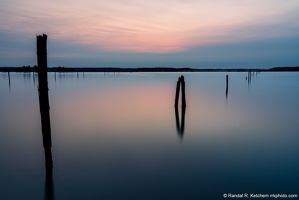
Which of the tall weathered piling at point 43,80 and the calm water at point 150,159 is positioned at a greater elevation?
the tall weathered piling at point 43,80

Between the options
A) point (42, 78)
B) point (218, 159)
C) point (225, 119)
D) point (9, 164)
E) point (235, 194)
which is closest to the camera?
point (235, 194)

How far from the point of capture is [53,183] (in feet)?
19.0

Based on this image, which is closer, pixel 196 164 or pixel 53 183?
pixel 53 183

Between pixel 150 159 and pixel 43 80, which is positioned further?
pixel 150 159

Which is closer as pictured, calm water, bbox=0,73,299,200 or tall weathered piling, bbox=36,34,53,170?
calm water, bbox=0,73,299,200

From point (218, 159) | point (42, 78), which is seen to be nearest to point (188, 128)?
point (218, 159)

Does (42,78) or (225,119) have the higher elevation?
(42,78)

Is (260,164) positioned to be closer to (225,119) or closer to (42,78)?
(42,78)

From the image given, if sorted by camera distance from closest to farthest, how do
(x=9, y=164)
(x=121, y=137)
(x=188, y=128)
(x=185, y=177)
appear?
1. (x=185, y=177)
2. (x=9, y=164)
3. (x=121, y=137)
4. (x=188, y=128)

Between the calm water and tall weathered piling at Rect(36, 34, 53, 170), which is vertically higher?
tall weathered piling at Rect(36, 34, 53, 170)

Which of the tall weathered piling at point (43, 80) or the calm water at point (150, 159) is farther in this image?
the tall weathered piling at point (43, 80)

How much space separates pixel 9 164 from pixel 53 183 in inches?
72.3

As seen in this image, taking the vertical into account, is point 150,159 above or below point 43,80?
below

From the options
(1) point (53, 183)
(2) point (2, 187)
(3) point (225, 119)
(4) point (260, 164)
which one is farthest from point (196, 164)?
(3) point (225, 119)
